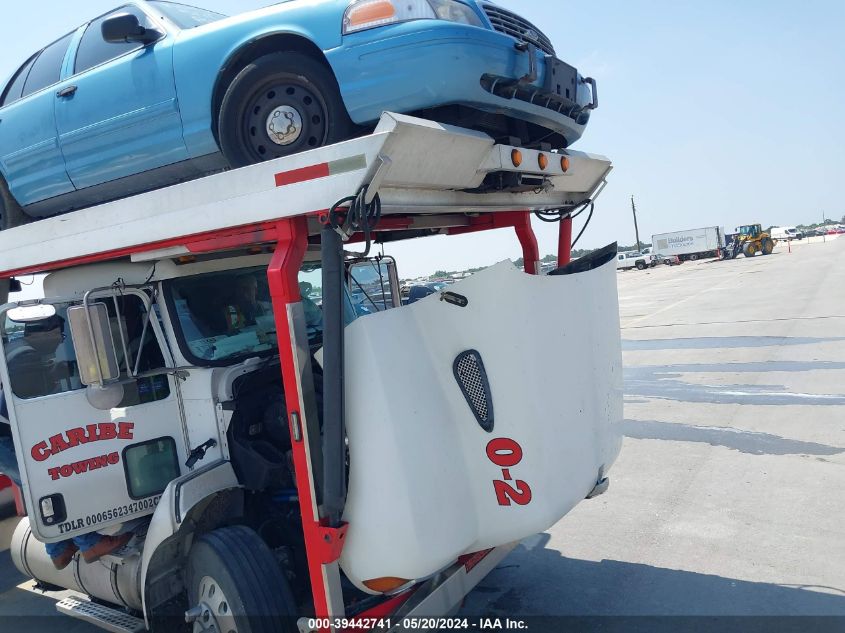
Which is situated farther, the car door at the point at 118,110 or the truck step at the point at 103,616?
the car door at the point at 118,110

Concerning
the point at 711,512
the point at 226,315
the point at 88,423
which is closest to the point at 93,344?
the point at 88,423

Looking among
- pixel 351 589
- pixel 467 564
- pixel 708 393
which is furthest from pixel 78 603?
pixel 708 393

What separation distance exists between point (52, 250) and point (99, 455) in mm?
1130

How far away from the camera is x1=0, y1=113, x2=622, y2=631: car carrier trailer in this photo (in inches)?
104

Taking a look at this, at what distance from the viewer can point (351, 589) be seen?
3.05 meters

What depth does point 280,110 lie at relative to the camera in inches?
138

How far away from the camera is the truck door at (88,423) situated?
11.4 feet

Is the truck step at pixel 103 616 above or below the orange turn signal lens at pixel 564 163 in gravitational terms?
below

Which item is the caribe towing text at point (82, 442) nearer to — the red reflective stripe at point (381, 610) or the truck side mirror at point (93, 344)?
the truck side mirror at point (93, 344)

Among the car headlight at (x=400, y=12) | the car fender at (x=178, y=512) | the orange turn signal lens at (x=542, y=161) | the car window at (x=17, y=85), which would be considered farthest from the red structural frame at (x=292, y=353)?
the car window at (x=17, y=85)

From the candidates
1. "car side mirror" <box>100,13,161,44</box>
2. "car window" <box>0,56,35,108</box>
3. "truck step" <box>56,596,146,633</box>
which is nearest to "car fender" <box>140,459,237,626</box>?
"truck step" <box>56,596,146,633</box>

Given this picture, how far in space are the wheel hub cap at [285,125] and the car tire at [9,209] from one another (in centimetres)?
257

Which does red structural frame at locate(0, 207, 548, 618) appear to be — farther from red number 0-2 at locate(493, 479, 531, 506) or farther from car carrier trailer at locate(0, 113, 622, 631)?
red number 0-2 at locate(493, 479, 531, 506)

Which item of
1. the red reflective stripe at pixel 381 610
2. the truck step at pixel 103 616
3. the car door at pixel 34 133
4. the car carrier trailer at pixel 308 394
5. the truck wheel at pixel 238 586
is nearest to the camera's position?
the car carrier trailer at pixel 308 394
